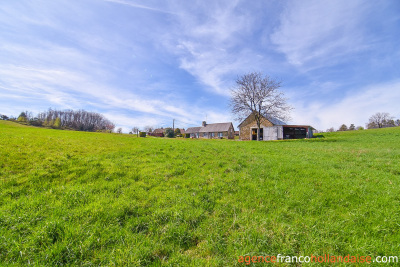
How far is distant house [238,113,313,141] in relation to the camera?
36.5 m

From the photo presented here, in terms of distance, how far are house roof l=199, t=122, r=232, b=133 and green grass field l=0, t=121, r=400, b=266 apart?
6827 centimetres

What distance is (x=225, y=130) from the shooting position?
73.7 metres

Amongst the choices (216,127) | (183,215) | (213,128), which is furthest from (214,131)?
(183,215)

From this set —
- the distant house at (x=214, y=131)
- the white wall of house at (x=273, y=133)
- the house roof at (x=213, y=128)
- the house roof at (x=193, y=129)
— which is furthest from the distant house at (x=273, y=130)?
the house roof at (x=193, y=129)

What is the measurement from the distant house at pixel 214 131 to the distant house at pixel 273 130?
26.6 metres

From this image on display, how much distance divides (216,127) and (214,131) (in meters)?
2.73

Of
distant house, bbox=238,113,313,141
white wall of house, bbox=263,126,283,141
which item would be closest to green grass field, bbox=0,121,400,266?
white wall of house, bbox=263,126,283,141

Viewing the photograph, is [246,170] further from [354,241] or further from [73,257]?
[73,257]

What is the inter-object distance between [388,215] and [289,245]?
320 centimetres

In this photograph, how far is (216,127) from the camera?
258ft

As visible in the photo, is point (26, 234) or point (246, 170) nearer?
point (26, 234)

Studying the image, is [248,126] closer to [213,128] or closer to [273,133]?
[273,133]

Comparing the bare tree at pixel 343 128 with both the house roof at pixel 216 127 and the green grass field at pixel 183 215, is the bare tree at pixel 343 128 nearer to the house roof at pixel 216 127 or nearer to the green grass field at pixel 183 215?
the house roof at pixel 216 127

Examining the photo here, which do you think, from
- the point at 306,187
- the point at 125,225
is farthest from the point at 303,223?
the point at 125,225
